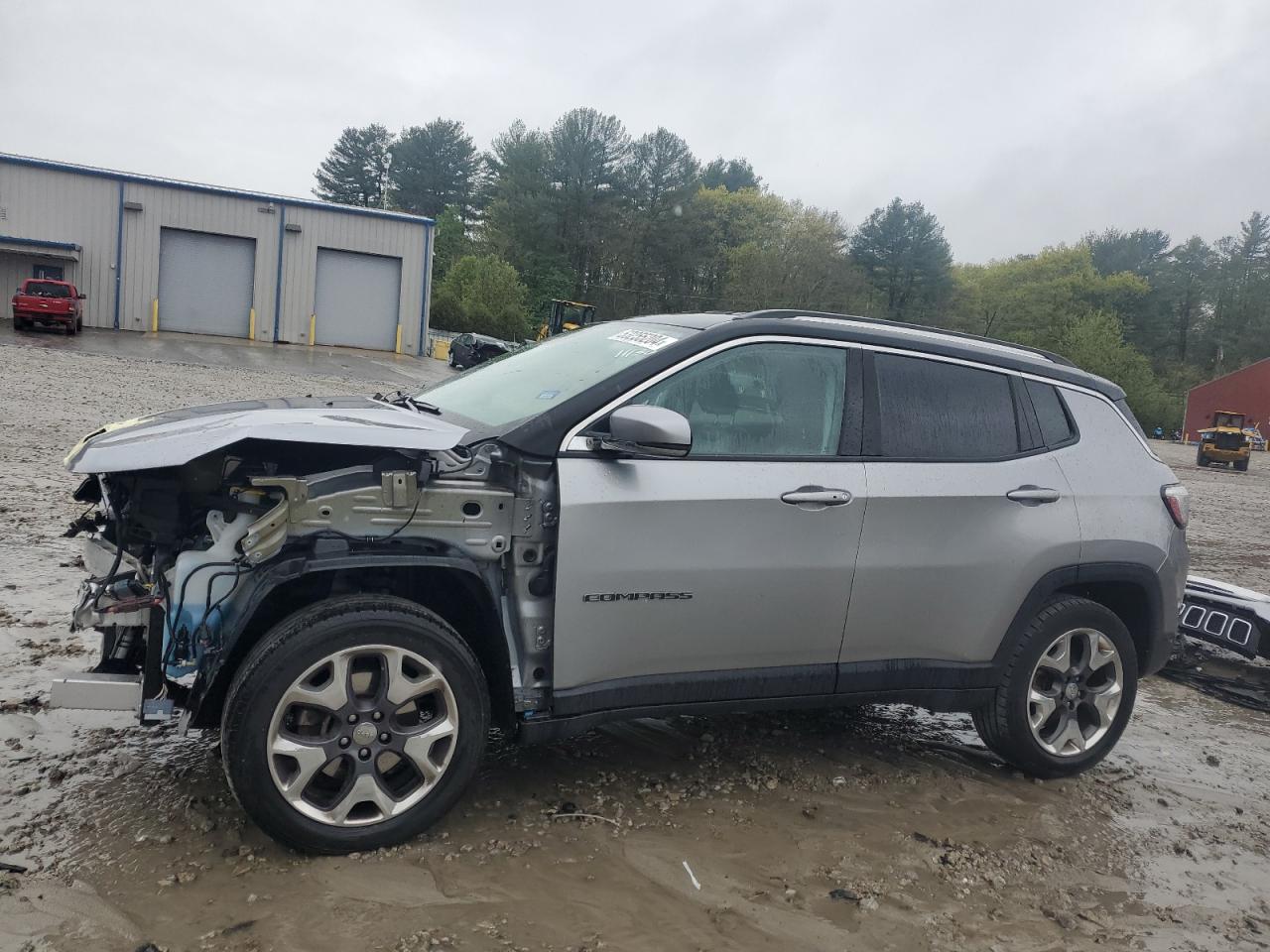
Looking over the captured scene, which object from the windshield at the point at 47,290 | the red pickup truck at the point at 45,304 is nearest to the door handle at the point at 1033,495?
the red pickup truck at the point at 45,304

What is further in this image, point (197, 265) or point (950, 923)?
point (197, 265)

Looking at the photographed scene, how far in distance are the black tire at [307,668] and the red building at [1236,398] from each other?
223ft

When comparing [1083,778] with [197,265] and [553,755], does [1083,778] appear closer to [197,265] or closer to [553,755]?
[553,755]

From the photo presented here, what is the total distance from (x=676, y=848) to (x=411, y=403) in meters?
2.14

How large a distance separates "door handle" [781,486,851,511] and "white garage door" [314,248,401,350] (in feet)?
124

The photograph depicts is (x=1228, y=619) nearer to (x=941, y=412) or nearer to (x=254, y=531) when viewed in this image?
(x=941, y=412)

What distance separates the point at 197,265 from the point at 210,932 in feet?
127

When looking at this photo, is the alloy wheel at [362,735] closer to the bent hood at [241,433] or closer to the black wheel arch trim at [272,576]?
the black wheel arch trim at [272,576]

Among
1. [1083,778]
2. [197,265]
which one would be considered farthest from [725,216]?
[1083,778]

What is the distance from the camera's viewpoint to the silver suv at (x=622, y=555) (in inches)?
130

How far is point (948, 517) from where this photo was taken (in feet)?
14.0

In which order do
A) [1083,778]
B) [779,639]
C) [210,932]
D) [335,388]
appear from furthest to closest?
[335,388], [1083,778], [779,639], [210,932]

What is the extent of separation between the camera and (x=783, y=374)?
4121 mm

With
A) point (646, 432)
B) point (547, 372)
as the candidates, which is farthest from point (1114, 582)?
point (547, 372)
